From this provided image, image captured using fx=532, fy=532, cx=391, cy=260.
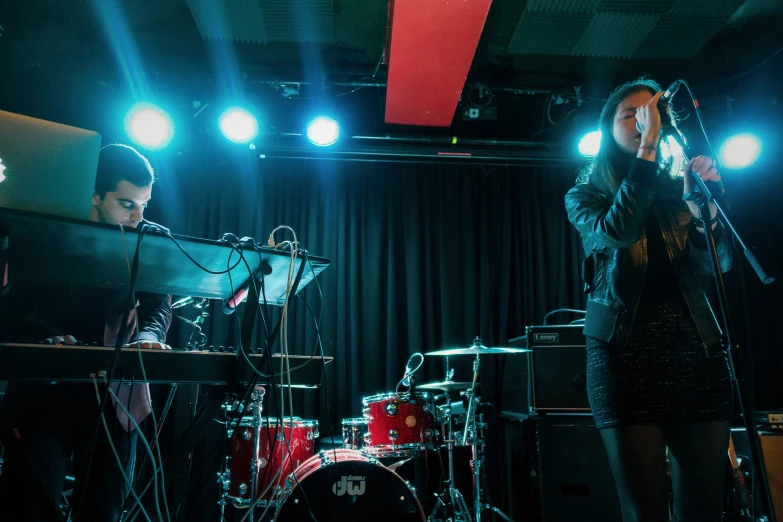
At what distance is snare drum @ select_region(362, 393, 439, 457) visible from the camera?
312 cm

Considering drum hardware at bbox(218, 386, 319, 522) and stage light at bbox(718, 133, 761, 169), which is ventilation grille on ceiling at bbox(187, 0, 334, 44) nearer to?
drum hardware at bbox(218, 386, 319, 522)

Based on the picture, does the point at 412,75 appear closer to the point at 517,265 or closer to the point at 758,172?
the point at 517,265

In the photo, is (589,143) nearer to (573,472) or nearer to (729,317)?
(573,472)

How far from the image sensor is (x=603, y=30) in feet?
12.1

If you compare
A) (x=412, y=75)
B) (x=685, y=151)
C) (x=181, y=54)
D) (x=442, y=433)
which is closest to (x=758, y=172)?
(x=412, y=75)

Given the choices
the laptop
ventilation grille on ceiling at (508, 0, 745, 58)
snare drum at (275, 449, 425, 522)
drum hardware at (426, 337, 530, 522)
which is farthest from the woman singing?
ventilation grille on ceiling at (508, 0, 745, 58)

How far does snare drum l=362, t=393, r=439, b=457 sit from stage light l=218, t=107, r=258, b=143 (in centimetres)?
224

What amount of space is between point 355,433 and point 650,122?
2375mm

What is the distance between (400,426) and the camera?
314cm

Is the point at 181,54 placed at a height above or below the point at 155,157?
above

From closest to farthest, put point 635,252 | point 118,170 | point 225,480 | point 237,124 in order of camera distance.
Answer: point 635,252
point 118,170
point 225,480
point 237,124

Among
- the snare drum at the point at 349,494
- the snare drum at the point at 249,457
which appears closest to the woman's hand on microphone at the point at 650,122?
the snare drum at the point at 349,494

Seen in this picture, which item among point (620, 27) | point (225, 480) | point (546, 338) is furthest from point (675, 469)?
point (620, 27)

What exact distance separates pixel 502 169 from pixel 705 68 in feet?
5.96
